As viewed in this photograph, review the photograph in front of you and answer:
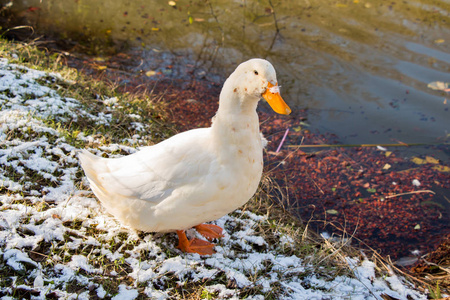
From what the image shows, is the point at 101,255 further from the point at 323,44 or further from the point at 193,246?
the point at 323,44

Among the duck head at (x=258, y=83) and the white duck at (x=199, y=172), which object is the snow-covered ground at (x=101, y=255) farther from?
the duck head at (x=258, y=83)

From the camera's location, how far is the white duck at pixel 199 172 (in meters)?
2.31

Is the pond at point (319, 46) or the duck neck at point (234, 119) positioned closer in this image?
the duck neck at point (234, 119)

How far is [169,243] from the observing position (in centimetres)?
279

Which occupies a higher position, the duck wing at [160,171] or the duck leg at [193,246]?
the duck wing at [160,171]

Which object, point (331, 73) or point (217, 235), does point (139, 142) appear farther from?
point (331, 73)

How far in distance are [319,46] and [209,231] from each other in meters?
4.77

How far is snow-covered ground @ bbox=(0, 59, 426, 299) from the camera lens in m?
2.32

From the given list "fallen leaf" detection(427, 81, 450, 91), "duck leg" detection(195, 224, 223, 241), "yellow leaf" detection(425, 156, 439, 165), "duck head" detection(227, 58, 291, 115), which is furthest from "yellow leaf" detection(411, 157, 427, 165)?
"duck head" detection(227, 58, 291, 115)

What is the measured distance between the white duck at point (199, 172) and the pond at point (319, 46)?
9.74ft

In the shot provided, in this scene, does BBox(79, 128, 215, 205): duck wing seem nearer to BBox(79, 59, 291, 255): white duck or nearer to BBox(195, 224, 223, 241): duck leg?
BBox(79, 59, 291, 255): white duck

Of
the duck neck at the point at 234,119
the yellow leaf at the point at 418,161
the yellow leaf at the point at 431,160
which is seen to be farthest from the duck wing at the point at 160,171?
the yellow leaf at the point at 431,160

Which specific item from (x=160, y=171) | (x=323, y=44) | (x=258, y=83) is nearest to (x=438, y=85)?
(x=323, y=44)

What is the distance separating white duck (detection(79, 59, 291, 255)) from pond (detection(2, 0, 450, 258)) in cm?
297
